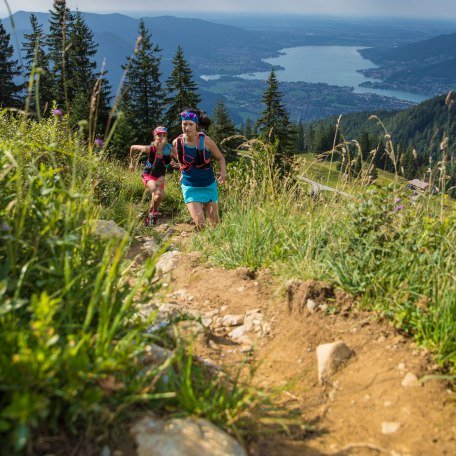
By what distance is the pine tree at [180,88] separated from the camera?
125 feet

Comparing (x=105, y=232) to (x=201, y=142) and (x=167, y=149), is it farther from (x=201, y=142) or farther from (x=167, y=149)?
(x=167, y=149)

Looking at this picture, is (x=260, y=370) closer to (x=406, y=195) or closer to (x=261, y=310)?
(x=261, y=310)

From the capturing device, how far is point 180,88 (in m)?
39.2

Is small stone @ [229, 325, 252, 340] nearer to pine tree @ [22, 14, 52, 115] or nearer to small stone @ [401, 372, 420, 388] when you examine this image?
small stone @ [401, 372, 420, 388]

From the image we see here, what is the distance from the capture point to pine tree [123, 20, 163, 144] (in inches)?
1635

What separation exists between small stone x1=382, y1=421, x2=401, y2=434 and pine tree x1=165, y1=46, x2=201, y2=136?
37518mm

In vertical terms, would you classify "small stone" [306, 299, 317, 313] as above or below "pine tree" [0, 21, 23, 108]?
below

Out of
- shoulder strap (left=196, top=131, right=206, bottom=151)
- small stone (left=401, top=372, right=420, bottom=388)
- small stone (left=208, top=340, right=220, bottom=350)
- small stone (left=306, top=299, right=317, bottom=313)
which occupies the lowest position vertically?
small stone (left=208, top=340, right=220, bottom=350)

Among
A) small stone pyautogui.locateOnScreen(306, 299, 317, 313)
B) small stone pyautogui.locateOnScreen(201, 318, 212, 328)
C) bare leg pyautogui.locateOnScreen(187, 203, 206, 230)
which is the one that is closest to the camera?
small stone pyautogui.locateOnScreen(306, 299, 317, 313)

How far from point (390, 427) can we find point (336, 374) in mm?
494

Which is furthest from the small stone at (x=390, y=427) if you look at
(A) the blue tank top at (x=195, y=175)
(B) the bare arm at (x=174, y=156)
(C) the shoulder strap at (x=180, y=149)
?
(B) the bare arm at (x=174, y=156)

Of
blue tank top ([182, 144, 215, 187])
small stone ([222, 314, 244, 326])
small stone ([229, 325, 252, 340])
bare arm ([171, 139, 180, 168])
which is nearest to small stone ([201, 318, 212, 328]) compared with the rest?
small stone ([222, 314, 244, 326])

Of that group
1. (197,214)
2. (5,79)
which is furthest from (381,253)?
(5,79)

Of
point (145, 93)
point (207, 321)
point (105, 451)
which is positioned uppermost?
point (145, 93)
